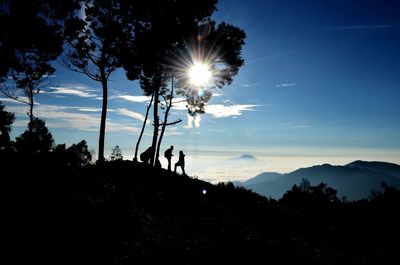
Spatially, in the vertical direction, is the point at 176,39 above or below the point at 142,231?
above

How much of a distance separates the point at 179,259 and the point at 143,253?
36.1 inches

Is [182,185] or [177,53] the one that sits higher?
[177,53]

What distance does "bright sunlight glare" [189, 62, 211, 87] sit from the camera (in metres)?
25.2

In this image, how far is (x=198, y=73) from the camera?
89.3ft

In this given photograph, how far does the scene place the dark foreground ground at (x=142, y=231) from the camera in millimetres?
7285

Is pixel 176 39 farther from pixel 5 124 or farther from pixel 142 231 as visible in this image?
pixel 5 124

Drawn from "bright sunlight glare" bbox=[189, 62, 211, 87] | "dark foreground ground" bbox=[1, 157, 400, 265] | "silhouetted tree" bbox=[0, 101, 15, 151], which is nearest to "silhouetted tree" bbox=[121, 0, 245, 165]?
"bright sunlight glare" bbox=[189, 62, 211, 87]

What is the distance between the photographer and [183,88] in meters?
31.9

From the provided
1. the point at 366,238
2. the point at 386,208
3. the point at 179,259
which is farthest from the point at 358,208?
the point at 179,259

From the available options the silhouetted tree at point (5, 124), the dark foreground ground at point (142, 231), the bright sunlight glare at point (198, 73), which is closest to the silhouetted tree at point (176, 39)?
the bright sunlight glare at point (198, 73)

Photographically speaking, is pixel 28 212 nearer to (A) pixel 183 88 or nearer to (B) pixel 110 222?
(B) pixel 110 222

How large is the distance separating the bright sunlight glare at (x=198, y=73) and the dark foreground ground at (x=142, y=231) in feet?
40.9

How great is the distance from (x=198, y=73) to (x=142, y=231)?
19808 mm

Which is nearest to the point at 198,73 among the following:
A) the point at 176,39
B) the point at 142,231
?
the point at 176,39
